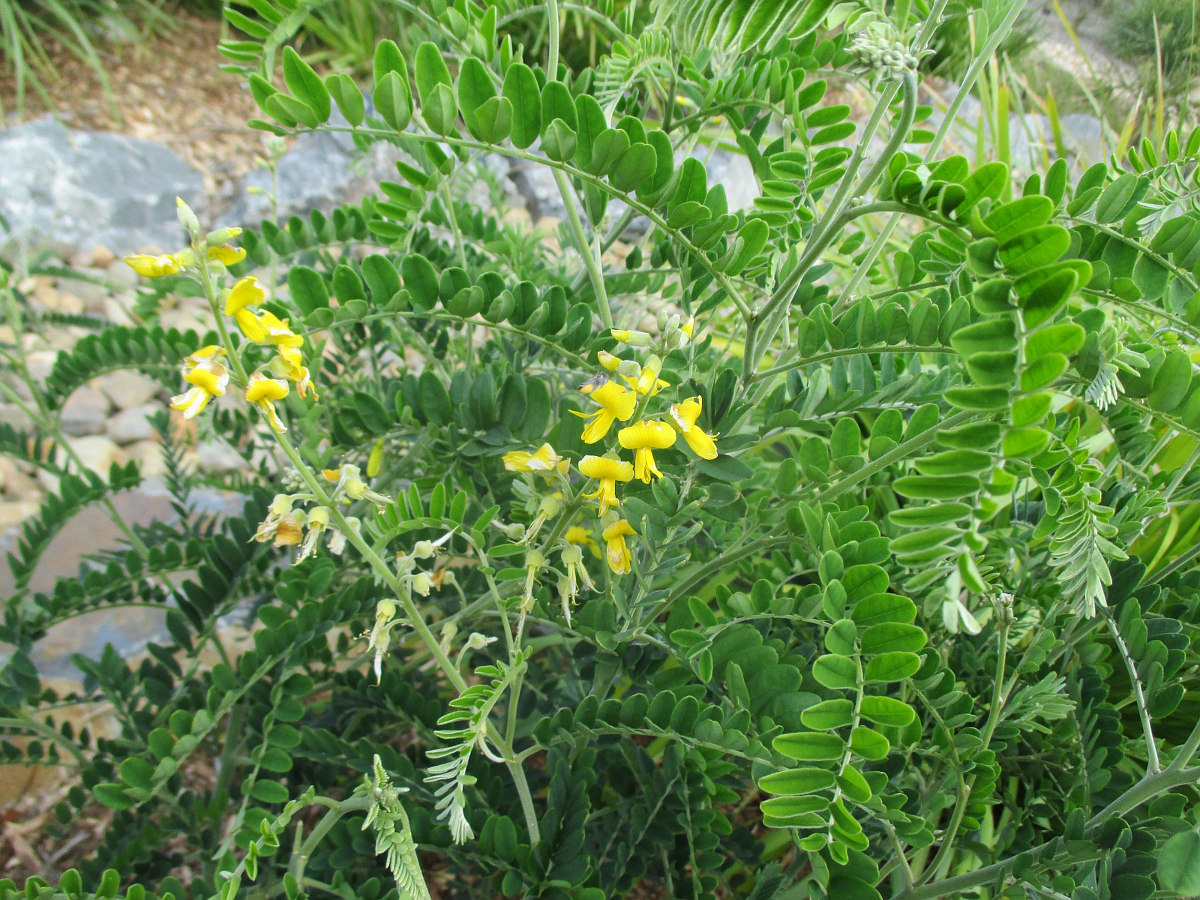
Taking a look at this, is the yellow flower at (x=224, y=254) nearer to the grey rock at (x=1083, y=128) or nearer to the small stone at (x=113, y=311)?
the small stone at (x=113, y=311)

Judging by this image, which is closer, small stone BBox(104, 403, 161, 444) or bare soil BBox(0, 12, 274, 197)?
small stone BBox(104, 403, 161, 444)

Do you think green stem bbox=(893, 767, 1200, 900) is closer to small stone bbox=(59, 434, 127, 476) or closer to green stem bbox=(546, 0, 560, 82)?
green stem bbox=(546, 0, 560, 82)

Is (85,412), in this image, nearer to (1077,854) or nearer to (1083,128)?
(1077,854)

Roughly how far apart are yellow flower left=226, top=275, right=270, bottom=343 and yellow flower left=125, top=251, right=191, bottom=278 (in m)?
0.03

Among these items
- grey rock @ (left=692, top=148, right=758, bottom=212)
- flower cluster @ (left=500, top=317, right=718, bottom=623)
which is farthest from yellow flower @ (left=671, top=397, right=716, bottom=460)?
grey rock @ (left=692, top=148, right=758, bottom=212)

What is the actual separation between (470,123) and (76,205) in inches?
104

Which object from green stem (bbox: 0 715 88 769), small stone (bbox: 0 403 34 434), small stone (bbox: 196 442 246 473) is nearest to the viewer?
green stem (bbox: 0 715 88 769)

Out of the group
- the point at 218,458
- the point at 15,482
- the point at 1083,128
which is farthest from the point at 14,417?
the point at 1083,128

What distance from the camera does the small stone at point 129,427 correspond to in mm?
2029

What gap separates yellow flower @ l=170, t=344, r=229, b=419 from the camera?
45 cm

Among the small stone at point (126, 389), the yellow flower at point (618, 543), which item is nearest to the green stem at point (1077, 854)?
the yellow flower at point (618, 543)

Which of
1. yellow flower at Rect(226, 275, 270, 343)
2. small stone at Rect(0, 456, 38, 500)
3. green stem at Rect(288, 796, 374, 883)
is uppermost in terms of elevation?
yellow flower at Rect(226, 275, 270, 343)

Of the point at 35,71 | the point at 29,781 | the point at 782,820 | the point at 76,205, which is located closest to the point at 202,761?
the point at 29,781

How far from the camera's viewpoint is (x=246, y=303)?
47cm
